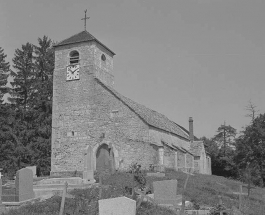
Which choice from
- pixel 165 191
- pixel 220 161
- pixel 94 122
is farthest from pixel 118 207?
pixel 220 161

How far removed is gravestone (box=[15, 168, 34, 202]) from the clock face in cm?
1452

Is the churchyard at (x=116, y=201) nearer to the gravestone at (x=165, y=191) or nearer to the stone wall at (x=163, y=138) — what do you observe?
the gravestone at (x=165, y=191)

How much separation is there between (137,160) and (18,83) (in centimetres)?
1928

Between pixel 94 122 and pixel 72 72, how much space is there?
4.41 meters

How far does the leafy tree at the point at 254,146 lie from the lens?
35656 millimetres

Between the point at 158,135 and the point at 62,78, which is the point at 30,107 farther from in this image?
the point at 158,135

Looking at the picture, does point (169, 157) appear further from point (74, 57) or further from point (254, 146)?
point (254, 146)

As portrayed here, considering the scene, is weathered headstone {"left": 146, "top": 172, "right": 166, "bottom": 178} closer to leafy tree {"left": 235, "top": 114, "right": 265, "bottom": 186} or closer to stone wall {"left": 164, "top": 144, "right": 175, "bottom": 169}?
stone wall {"left": 164, "top": 144, "right": 175, "bottom": 169}

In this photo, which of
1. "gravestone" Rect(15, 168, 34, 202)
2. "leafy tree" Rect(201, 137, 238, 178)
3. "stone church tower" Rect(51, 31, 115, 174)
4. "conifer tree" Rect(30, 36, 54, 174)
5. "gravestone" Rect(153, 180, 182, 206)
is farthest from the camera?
"leafy tree" Rect(201, 137, 238, 178)

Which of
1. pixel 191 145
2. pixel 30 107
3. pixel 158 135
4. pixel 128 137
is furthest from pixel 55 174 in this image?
pixel 191 145

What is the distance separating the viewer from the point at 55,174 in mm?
28969

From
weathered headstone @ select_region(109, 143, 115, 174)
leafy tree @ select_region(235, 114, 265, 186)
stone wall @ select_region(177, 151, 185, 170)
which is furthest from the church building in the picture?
leafy tree @ select_region(235, 114, 265, 186)

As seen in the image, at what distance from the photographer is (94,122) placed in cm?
2902

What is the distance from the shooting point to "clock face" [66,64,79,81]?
98.7 feet
